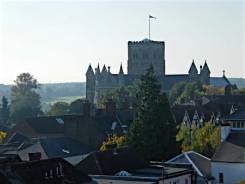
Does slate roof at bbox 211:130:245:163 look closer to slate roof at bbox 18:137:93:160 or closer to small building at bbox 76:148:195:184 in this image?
small building at bbox 76:148:195:184

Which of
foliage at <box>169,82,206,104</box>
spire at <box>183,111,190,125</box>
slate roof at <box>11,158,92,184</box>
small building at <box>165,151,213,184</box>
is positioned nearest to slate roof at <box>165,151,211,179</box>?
small building at <box>165,151,213,184</box>

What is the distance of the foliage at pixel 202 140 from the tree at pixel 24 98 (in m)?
57.2

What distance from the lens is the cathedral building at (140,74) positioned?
6029 inches

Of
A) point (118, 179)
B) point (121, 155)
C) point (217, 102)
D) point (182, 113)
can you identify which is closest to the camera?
point (118, 179)

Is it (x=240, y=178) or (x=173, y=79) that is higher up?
(x=173, y=79)

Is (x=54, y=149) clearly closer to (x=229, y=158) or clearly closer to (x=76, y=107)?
(x=229, y=158)

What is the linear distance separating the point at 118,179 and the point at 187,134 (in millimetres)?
28501

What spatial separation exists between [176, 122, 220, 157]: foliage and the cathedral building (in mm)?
79257

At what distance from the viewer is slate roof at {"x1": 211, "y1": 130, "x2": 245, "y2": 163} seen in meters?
49.8

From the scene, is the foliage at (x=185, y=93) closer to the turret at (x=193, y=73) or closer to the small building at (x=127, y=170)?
the turret at (x=193, y=73)

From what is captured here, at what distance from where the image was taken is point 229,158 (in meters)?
50.2

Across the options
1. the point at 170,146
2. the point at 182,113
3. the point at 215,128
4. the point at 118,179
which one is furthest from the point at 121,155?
the point at 182,113

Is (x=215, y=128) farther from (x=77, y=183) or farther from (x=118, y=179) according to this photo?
(x=77, y=183)

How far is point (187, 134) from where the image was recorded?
6975 cm
